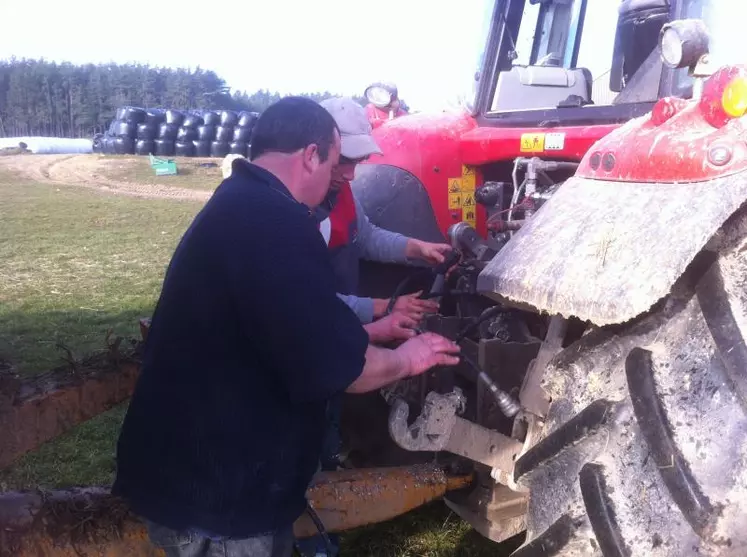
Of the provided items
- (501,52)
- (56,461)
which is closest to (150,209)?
(56,461)

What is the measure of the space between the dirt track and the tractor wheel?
14.5 meters

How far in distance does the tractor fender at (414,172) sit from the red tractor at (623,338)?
44cm

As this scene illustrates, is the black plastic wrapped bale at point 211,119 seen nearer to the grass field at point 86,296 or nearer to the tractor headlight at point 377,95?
the grass field at point 86,296

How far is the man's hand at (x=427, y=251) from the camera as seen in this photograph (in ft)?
9.66

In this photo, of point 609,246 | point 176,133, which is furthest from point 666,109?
point 176,133

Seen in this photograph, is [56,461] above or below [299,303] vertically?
below

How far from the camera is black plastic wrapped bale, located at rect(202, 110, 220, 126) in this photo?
23.1 meters

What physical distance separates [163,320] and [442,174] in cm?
156

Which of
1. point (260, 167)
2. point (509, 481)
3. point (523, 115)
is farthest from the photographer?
point (523, 115)

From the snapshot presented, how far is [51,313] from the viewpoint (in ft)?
21.2

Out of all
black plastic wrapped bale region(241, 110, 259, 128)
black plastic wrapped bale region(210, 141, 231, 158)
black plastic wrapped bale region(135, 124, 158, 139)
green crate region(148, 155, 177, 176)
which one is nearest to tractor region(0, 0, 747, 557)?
green crate region(148, 155, 177, 176)

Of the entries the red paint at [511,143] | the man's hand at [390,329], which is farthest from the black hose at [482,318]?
the red paint at [511,143]

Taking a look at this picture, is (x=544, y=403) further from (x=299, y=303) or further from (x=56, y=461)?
(x=56, y=461)

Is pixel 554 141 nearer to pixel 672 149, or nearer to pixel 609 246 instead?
pixel 672 149
